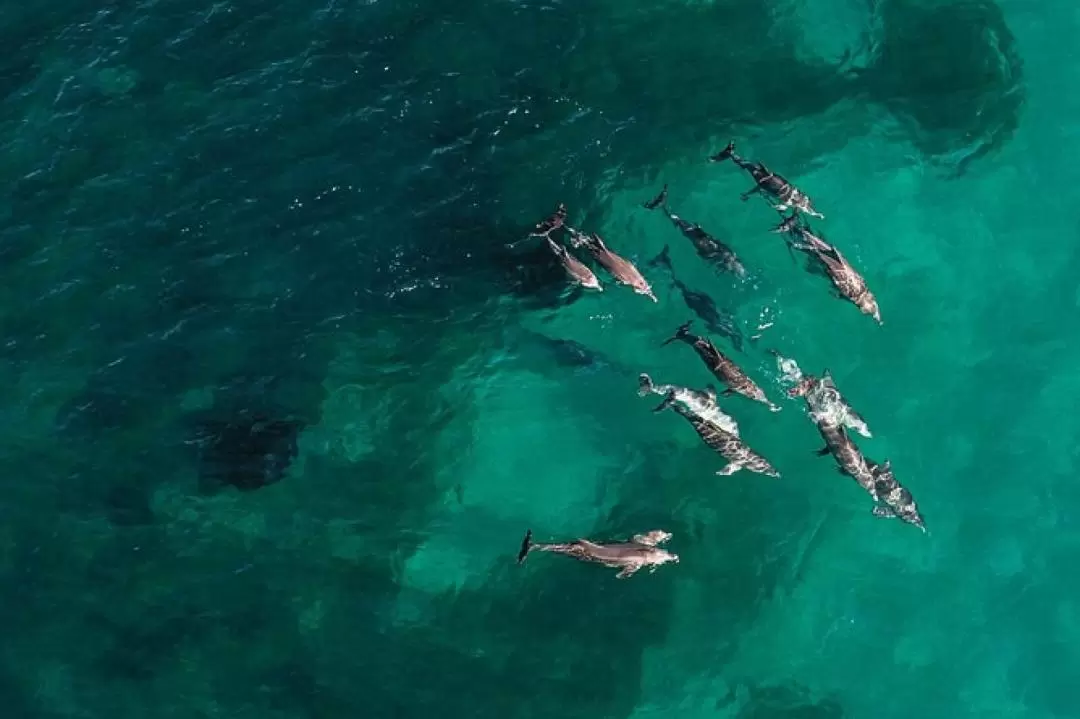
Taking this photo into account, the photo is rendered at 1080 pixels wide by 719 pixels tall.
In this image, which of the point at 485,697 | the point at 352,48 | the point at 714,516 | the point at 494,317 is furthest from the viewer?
the point at 352,48

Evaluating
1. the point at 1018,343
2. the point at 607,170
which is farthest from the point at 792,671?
the point at 607,170

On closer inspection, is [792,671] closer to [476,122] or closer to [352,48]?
[476,122]

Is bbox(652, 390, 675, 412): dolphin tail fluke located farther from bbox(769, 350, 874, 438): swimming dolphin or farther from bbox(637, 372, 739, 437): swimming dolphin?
bbox(769, 350, 874, 438): swimming dolphin

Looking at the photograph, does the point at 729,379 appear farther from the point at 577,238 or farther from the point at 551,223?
the point at 551,223

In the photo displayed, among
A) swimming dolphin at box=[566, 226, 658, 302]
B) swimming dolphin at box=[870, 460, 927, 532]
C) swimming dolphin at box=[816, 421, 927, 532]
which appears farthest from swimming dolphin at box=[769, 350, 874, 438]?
swimming dolphin at box=[566, 226, 658, 302]

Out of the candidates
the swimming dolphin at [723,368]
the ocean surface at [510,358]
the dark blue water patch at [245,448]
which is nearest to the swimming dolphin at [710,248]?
the ocean surface at [510,358]

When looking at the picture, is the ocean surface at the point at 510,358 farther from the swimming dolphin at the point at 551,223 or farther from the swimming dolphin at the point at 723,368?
the swimming dolphin at the point at 723,368

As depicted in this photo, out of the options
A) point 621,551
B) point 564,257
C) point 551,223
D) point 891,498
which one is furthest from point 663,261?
point 621,551
